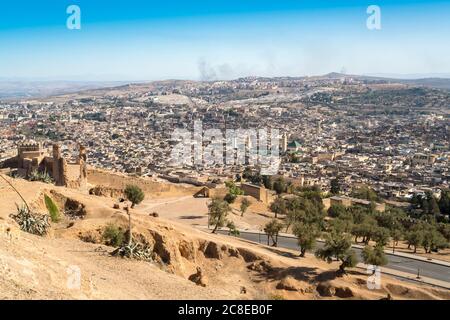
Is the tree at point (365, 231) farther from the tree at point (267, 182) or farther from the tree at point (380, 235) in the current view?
the tree at point (267, 182)

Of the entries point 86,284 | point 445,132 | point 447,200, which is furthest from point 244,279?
point 445,132

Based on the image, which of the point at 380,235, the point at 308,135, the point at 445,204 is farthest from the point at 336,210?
the point at 308,135

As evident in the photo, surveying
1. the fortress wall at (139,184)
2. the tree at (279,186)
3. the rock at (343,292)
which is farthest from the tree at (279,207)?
the rock at (343,292)

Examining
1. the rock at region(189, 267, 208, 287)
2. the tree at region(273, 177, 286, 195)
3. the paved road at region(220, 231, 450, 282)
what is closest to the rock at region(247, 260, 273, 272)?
the rock at region(189, 267, 208, 287)

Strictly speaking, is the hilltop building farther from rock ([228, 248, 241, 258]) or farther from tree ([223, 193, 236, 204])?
tree ([223, 193, 236, 204])
